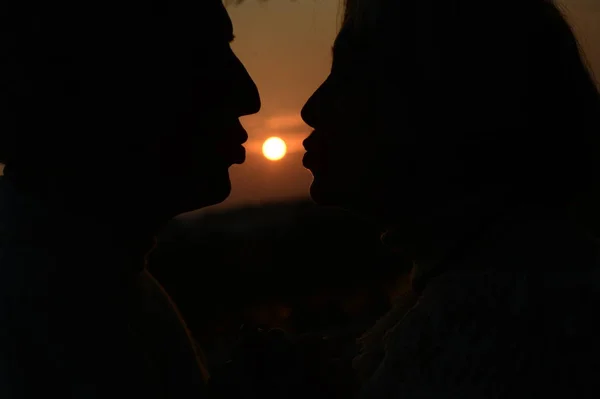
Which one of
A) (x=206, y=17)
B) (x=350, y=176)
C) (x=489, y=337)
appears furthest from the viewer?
(x=350, y=176)

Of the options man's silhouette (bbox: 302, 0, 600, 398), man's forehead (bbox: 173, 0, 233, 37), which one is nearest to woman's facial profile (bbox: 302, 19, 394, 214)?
man's silhouette (bbox: 302, 0, 600, 398)

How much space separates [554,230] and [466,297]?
229 mm

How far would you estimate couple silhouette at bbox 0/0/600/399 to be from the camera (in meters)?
1.11

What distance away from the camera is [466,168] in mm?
1394

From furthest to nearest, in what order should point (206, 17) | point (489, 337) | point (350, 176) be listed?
point (350, 176)
point (206, 17)
point (489, 337)

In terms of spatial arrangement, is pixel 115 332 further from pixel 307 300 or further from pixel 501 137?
pixel 307 300

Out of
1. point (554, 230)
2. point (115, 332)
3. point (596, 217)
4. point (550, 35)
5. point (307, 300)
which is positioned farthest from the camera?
point (307, 300)

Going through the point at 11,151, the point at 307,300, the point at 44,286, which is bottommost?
the point at 307,300

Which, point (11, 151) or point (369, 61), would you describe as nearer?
point (11, 151)

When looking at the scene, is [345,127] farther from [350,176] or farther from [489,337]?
[489,337]

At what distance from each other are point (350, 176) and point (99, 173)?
576mm

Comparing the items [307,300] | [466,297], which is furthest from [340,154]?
[307,300]

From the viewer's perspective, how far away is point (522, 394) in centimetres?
110

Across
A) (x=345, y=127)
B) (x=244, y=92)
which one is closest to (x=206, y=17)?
(x=244, y=92)
